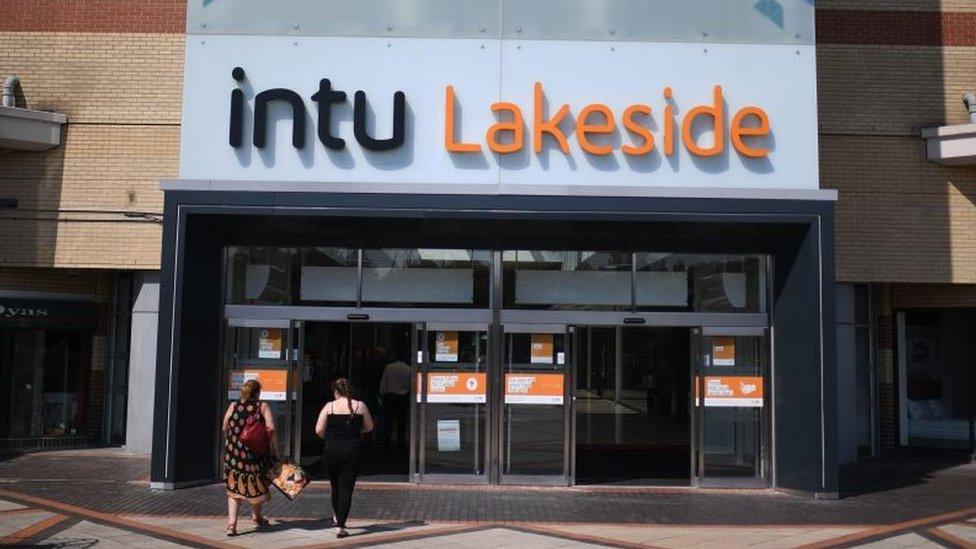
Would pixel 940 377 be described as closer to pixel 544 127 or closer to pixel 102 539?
pixel 544 127

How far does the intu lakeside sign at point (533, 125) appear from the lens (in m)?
11.5

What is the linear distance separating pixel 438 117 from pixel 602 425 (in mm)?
11564

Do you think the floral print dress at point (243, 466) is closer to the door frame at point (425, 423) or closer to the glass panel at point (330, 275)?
the door frame at point (425, 423)

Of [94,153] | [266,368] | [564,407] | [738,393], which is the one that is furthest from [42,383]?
[738,393]

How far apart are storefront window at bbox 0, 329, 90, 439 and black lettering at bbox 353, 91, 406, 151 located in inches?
284

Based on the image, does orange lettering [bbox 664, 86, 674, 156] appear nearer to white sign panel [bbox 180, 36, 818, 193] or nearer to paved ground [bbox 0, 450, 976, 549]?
white sign panel [bbox 180, 36, 818, 193]

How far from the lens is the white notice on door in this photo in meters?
12.1

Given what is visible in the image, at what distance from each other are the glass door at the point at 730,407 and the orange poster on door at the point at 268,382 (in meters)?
5.48

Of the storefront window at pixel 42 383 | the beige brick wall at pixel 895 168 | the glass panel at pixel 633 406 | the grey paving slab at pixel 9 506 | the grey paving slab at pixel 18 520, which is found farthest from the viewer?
the storefront window at pixel 42 383

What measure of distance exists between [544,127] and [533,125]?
152 mm

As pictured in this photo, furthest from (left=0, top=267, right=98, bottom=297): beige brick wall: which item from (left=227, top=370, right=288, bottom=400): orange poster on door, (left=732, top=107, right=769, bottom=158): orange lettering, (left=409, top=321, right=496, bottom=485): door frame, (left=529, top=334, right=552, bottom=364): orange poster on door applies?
(left=732, top=107, right=769, bottom=158): orange lettering

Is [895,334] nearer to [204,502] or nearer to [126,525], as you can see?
[204,502]

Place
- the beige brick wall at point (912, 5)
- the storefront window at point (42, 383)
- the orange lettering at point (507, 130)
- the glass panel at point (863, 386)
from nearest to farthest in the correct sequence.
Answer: the orange lettering at point (507, 130) → the beige brick wall at point (912, 5) → the storefront window at point (42, 383) → the glass panel at point (863, 386)

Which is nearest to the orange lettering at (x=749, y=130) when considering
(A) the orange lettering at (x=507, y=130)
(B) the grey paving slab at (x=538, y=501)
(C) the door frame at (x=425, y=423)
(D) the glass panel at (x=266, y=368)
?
(A) the orange lettering at (x=507, y=130)
